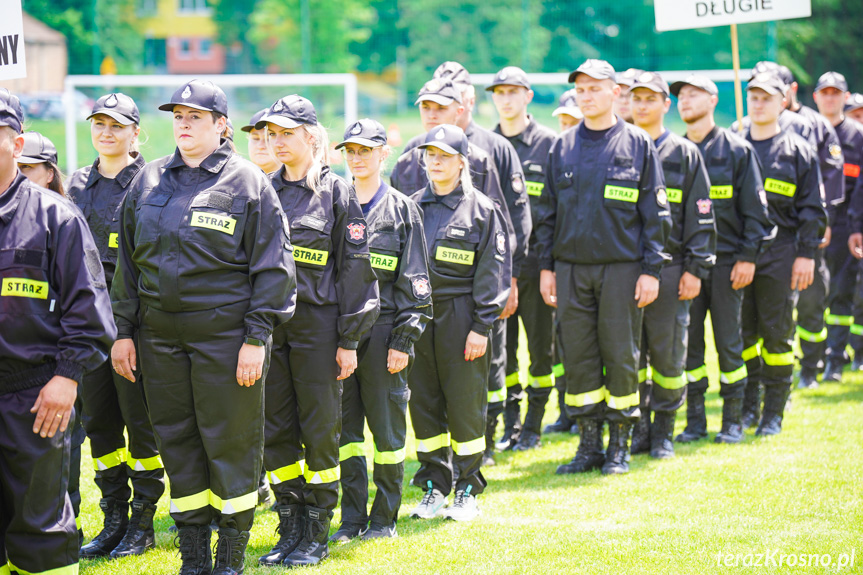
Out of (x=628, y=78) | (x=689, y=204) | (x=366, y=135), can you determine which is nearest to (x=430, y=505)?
(x=366, y=135)

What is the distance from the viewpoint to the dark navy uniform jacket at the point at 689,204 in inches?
284

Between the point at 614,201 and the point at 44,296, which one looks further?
the point at 614,201

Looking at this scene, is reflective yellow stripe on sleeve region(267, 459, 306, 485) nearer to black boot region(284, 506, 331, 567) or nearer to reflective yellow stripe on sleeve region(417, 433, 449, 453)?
black boot region(284, 506, 331, 567)

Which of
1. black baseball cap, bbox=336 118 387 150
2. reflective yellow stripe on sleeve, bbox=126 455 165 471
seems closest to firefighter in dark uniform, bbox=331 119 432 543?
black baseball cap, bbox=336 118 387 150

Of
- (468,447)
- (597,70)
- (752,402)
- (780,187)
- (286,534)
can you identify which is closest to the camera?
(286,534)

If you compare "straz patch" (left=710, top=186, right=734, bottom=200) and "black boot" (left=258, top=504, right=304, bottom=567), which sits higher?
"straz patch" (left=710, top=186, right=734, bottom=200)

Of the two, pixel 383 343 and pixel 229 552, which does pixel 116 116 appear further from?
pixel 229 552

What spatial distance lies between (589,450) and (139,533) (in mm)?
3282

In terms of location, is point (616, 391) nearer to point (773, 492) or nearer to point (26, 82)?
point (773, 492)

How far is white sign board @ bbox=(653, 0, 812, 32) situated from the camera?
8453mm

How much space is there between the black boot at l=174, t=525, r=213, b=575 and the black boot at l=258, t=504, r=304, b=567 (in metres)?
0.40

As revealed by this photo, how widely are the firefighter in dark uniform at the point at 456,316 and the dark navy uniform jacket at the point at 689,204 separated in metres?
1.87

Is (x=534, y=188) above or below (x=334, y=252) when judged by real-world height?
above

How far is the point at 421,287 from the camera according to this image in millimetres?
5480
